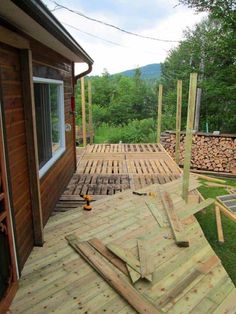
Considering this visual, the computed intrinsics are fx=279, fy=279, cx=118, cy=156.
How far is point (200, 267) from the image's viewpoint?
2783 mm

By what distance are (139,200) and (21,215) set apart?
84.5 inches

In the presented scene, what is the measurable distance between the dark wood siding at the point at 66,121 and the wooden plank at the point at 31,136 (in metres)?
0.52

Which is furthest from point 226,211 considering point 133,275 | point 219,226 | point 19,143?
point 19,143

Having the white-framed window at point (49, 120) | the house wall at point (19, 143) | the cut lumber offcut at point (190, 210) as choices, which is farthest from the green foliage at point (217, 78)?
the house wall at point (19, 143)

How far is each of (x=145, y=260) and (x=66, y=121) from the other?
359cm

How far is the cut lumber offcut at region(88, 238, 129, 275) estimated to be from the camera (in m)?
2.70

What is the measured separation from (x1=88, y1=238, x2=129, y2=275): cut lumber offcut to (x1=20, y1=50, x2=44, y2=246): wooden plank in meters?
0.60

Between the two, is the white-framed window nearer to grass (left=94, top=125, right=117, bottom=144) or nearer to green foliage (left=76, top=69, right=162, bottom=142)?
grass (left=94, top=125, right=117, bottom=144)

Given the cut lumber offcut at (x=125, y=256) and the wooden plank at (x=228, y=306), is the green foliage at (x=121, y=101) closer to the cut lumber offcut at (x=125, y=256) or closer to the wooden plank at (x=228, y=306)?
the cut lumber offcut at (x=125, y=256)

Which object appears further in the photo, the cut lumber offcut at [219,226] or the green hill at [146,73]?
the green hill at [146,73]

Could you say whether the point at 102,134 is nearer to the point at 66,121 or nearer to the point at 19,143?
the point at 66,121

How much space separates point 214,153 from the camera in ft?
29.2

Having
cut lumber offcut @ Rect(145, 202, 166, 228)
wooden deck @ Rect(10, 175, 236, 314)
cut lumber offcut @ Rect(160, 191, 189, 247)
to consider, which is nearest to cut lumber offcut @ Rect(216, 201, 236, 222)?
cut lumber offcut @ Rect(160, 191, 189, 247)

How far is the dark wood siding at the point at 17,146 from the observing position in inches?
97.4
